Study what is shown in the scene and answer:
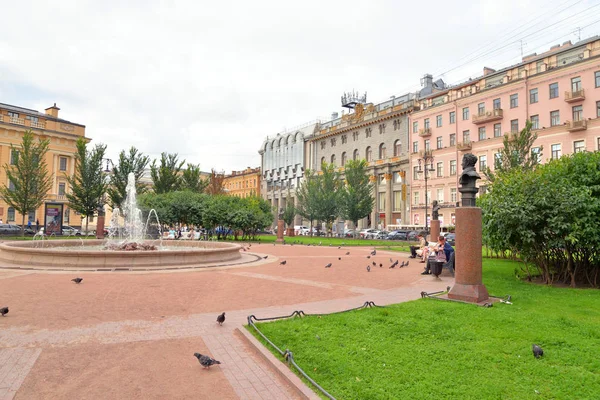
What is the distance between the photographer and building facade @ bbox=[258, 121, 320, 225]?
7781cm

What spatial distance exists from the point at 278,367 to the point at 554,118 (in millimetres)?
43363

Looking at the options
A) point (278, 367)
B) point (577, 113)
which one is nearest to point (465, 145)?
point (577, 113)

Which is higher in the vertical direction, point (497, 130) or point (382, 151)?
point (382, 151)

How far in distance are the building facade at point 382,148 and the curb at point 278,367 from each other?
167ft

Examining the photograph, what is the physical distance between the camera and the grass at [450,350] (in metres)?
4.56

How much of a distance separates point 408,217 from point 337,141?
71.2 feet

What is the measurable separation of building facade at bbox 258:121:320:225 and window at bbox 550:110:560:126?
42874mm

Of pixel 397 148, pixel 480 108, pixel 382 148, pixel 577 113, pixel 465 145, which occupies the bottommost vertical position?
pixel 465 145

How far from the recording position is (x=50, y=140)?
51.2 m

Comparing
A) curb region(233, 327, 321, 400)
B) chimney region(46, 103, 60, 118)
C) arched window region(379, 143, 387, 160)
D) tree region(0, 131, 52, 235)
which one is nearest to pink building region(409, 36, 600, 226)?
arched window region(379, 143, 387, 160)

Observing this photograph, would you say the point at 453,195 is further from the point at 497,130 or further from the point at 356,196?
the point at 356,196

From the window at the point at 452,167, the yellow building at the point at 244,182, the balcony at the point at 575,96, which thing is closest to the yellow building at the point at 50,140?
the yellow building at the point at 244,182

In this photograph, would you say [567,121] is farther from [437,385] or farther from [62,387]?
[62,387]

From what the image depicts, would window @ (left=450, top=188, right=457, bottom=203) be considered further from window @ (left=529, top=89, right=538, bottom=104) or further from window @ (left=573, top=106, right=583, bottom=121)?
window @ (left=573, top=106, right=583, bottom=121)
